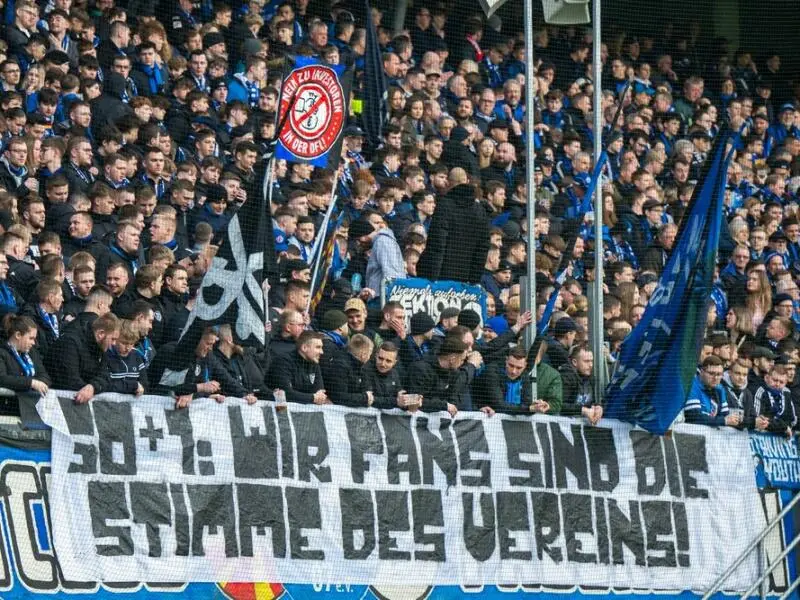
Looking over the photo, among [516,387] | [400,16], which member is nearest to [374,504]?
[516,387]

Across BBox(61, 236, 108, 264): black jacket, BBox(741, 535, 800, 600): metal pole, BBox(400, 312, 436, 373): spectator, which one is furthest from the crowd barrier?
BBox(61, 236, 108, 264): black jacket

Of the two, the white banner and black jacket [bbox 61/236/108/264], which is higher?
black jacket [bbox 61/236/108/264]

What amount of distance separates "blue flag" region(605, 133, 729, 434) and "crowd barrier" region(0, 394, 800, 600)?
0.64ft

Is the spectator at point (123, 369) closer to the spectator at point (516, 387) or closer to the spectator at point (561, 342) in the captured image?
Result: the spectator at point (516, 387)

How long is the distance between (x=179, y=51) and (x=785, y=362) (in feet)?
17.0

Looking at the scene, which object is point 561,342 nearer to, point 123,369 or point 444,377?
point 444,377

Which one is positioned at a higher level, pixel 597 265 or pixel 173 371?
pixel 597 265

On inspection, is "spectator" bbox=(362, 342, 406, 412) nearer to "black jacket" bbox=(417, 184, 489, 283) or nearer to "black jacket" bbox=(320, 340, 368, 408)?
"black jacket" bbox=(320, 340, 368, 408)

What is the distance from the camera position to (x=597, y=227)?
1109cm

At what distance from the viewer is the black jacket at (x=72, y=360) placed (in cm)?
871

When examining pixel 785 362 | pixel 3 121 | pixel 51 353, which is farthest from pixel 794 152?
pixel 51 353

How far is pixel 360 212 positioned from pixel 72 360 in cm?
371

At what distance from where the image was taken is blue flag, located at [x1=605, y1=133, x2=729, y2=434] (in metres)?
10.5

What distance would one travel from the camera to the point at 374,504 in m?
9.62
